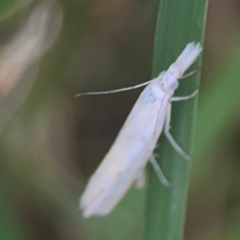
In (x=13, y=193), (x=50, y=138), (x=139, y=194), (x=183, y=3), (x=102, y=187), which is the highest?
(x=183, y=3)

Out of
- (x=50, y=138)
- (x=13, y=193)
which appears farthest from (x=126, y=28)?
(x=13, y=193)

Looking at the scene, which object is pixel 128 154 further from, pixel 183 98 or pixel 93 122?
pixel 93 122

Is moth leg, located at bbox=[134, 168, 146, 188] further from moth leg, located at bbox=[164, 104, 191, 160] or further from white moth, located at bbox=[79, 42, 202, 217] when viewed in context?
moth leg, located at bbox=[164, 104, 191, 160]

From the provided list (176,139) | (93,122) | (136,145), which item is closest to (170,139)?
(176,139)

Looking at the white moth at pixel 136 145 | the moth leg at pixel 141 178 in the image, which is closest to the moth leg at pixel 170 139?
the white moth at pixel 136 145

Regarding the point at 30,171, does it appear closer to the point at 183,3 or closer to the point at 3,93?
the point at 3,93
